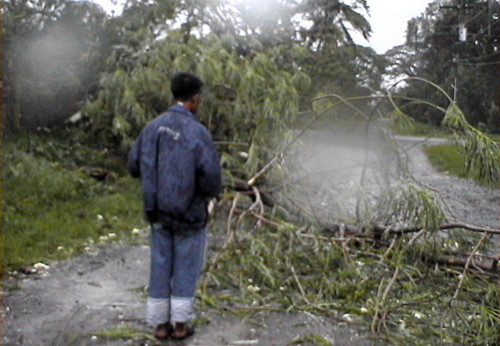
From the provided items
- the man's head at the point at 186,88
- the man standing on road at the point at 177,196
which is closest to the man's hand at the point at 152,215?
the man standing on road at the point at 177,196

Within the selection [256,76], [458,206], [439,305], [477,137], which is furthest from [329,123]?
[439,305]

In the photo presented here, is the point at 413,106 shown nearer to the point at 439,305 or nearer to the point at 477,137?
the point at 477,137

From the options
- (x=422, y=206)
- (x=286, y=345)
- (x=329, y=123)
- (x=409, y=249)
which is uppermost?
(x=329, y=123)

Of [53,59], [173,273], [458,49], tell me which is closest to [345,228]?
[173,273]

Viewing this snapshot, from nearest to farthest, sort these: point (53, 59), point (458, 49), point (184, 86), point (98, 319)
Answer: point (184, 86)
point (98, 319)
point (53, 59)
point (458, 49)

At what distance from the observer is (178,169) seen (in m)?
3.56

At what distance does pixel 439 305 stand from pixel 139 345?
86.3 inches

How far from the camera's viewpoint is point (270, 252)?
5.17 meters

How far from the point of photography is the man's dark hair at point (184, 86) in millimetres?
3771

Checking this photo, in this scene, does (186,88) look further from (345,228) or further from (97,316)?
(345,228)

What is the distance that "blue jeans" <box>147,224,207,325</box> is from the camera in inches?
147

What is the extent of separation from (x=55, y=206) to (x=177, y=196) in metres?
4.20

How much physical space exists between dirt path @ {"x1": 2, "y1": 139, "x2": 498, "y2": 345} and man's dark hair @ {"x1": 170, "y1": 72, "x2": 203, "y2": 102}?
1.49 m

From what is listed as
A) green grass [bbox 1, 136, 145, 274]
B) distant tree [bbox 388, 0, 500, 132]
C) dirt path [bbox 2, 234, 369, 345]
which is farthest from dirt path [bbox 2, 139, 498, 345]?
distant tree [bbox 388, 0, 500, 132]
